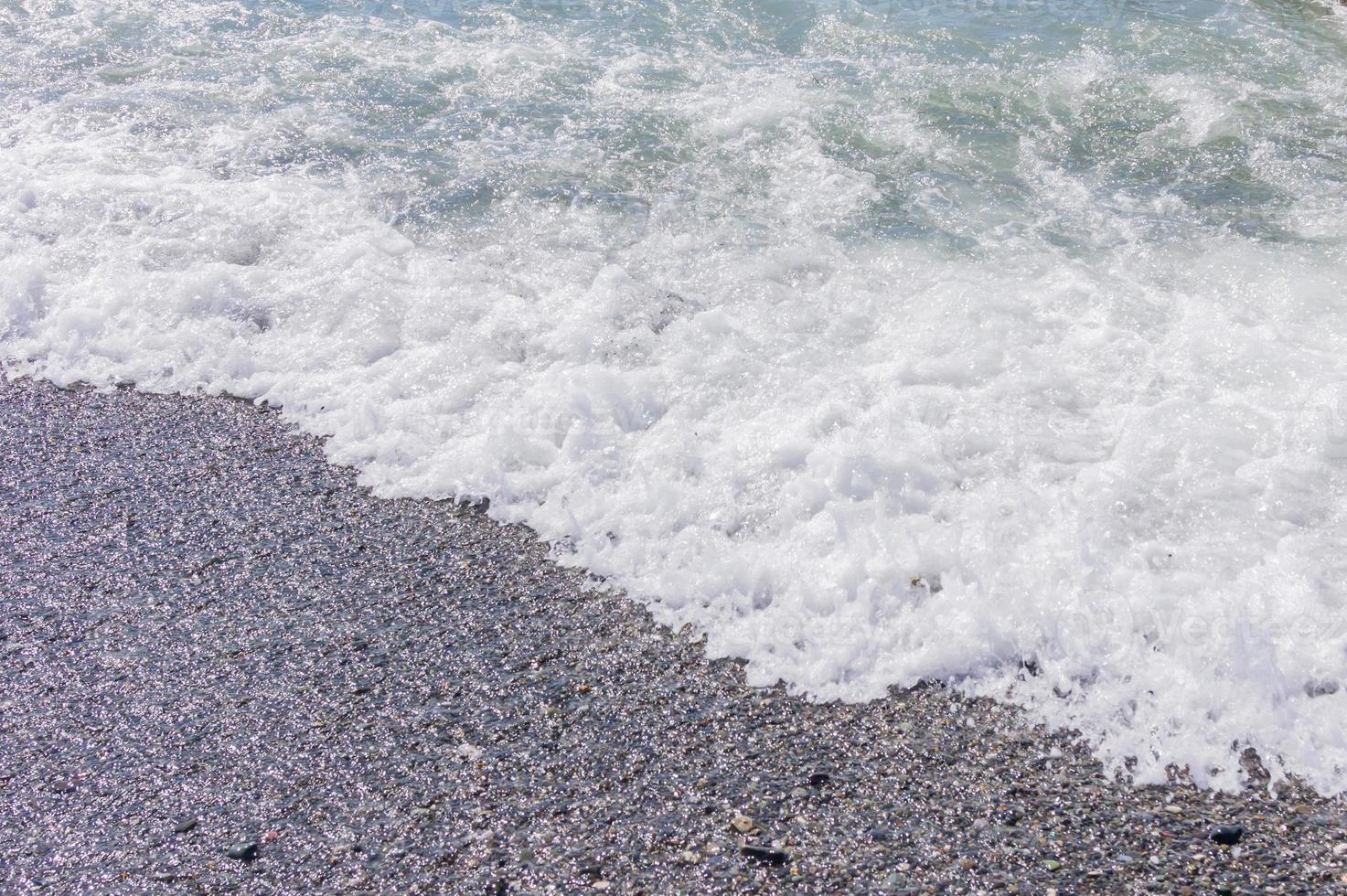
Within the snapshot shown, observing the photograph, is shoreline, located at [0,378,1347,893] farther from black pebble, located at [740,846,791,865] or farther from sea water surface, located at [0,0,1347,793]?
sea water surface, located at [0,0,1347,793]

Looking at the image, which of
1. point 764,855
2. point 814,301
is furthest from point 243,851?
point 814,301

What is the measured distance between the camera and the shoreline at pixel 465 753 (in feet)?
10.3

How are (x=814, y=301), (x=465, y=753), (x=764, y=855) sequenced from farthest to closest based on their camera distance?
1. (x=814, y=301)
2. (x=465, y=753)
3. (x=764, y=855)

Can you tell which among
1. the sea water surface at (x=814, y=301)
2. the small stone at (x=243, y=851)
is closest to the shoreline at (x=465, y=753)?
the small stone at (x=243, y=851)

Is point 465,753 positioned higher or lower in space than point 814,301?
lower

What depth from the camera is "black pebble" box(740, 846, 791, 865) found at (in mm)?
3094

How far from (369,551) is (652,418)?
1624 millimetres

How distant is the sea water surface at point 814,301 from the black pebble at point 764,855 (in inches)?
31.0

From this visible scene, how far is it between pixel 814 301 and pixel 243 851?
435 centimetres

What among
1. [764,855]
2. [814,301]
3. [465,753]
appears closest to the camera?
[764,855]

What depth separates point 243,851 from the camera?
3205mm

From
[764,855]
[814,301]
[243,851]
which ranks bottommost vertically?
[243,851]

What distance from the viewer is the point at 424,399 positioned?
17.6 ft

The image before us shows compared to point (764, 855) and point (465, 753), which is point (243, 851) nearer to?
point (465, 753)
